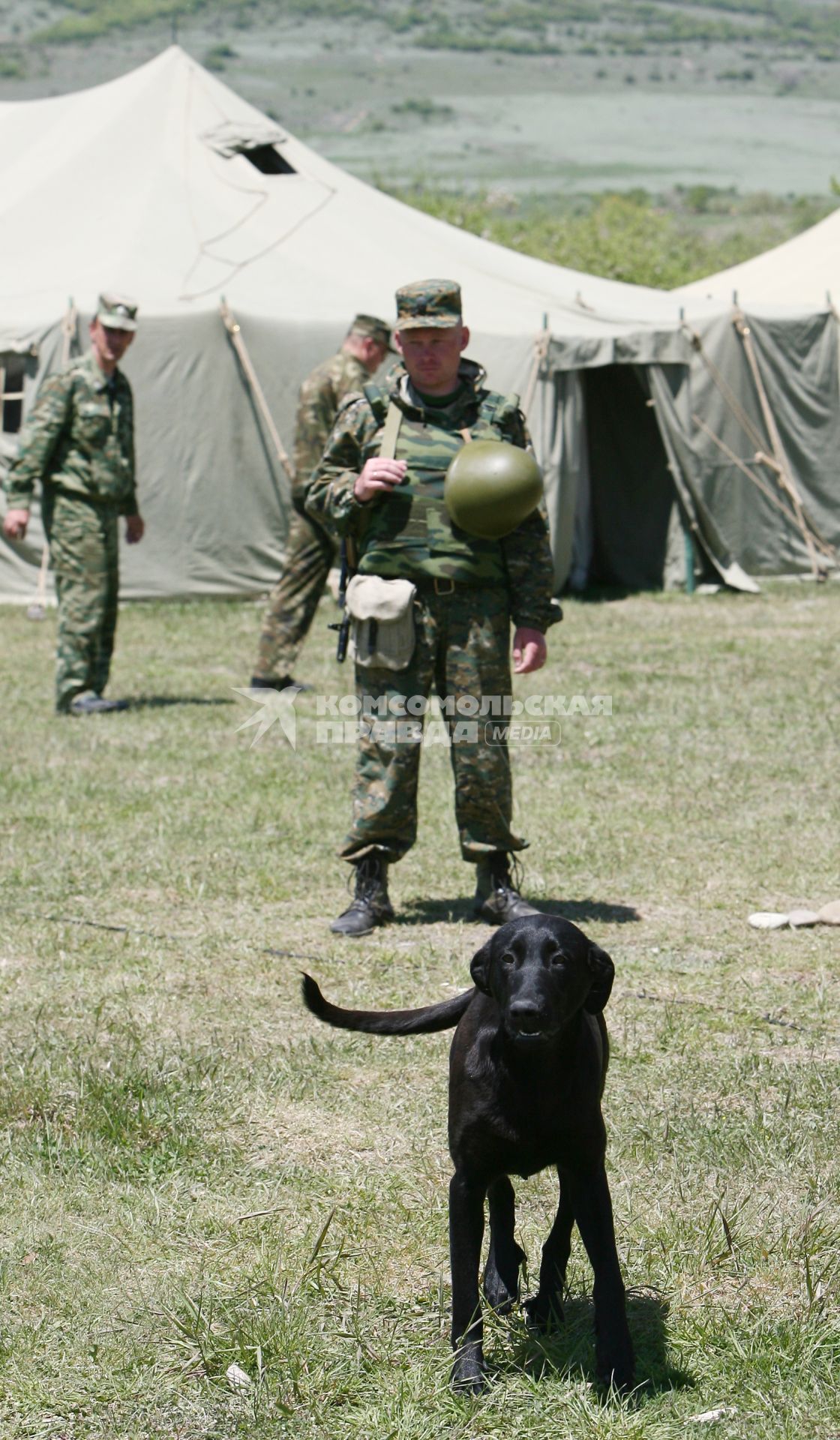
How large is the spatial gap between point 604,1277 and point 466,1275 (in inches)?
8.6

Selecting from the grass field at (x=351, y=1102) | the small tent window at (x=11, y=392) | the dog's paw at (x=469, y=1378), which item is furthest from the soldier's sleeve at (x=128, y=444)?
the dog's paw at (x=469, y=1378)

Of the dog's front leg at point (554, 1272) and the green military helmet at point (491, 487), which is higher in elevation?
the green military helmet at point (491, 487)

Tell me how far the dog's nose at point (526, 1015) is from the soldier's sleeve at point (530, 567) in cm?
302

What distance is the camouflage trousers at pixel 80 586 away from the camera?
9.62m

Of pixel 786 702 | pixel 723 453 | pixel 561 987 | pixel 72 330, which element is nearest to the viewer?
pixel 561 987

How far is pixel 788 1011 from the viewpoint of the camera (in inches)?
195

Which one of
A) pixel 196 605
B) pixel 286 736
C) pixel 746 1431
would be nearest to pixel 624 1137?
pixel 746 1431

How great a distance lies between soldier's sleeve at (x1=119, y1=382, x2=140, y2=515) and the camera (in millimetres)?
9656

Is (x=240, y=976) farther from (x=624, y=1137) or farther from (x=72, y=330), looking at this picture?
(x=72, y=330)

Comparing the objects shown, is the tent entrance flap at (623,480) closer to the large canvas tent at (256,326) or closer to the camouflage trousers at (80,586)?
the large canvas tent at (256,326)

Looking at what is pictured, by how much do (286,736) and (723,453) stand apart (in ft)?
24.8

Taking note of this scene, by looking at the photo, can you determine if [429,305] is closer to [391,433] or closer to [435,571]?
[391,433]

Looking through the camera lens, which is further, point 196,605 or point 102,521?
point 196,605

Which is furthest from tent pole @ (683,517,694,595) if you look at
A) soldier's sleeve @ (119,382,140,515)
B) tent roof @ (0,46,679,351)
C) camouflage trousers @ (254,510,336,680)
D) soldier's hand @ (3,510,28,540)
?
soldier's hand @ (3,510,28,540)
